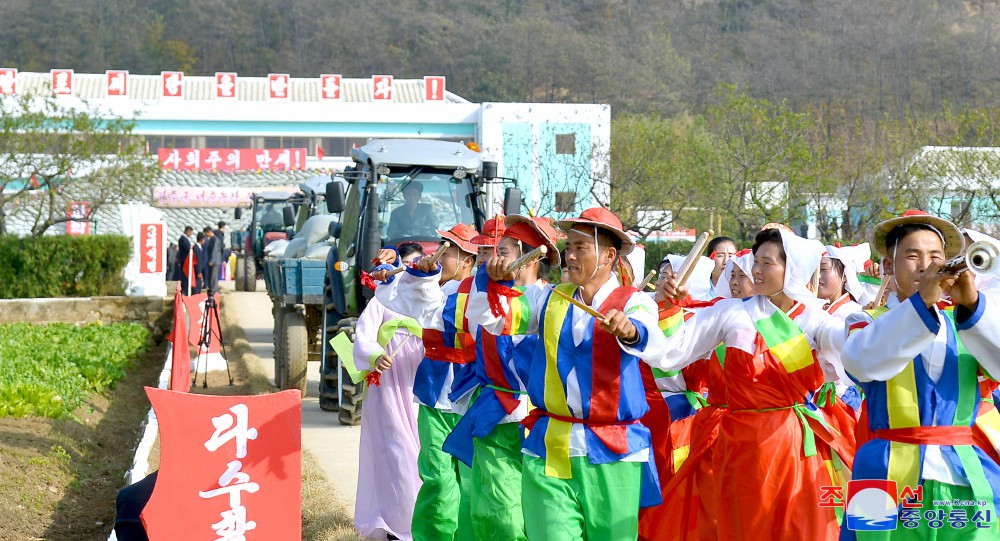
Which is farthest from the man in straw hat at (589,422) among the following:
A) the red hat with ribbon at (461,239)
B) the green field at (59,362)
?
the green field at (59,362)

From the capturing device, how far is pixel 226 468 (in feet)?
18.9

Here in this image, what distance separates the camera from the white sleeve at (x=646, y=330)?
4.53 metres

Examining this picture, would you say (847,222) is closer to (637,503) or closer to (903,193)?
(903,193)

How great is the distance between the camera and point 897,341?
396 cm

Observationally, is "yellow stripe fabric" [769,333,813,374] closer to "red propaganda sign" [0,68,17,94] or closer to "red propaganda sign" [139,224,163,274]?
"red propaganda sign" [139,224,163,274]

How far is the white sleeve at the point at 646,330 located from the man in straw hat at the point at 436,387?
5.34ft

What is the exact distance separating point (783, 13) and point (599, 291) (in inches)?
4455

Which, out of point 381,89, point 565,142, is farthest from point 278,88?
point 565,142

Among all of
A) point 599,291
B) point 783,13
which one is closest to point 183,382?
point 599,291

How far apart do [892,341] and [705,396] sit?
7.25 feet

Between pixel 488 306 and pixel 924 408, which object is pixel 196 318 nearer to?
pixel 488 306

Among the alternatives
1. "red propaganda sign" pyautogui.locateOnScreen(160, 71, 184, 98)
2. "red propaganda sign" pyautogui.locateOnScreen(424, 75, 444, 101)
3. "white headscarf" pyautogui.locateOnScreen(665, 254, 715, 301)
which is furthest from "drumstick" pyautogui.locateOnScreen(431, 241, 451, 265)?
"red propaganda sign" pyautogui.locateOnScreen(424, 75, 444, 101)

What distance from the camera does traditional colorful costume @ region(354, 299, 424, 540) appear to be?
273 inches

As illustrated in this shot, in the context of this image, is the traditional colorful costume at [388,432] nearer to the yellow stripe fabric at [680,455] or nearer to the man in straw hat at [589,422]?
the yellow stripe fabric at [680,455]
